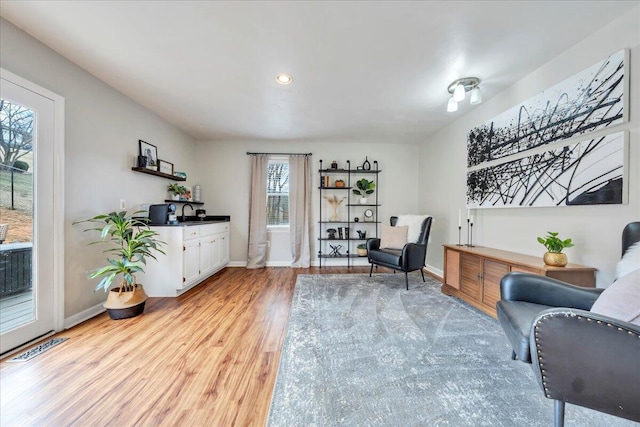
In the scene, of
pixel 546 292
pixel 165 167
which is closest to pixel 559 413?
pixel 546 292

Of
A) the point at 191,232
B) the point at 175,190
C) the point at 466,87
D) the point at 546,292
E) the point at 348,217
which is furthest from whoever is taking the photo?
the point at 348,217

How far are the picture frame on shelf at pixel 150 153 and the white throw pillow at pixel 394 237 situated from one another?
3.32m

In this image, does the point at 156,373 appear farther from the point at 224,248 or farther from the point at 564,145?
the point at 564,145

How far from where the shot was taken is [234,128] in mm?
3732

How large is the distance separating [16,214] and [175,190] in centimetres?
194

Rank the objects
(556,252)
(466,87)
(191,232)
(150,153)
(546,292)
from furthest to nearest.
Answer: (150,153) → (191,232) → (466,87) → (556,252) → (546,292)

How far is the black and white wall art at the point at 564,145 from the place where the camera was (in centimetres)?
161

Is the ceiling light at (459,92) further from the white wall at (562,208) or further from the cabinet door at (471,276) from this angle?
the cabinet door at (471,276)

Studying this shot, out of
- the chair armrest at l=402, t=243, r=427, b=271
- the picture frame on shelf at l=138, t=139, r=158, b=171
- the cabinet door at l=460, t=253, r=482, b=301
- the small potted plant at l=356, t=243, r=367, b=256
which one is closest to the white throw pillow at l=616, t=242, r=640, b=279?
the cabinet door at l=460, t=253, r=482, b=301

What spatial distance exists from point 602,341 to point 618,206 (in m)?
1.37

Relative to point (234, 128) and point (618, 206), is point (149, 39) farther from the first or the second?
point (618, 206)

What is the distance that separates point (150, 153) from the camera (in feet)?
10.1

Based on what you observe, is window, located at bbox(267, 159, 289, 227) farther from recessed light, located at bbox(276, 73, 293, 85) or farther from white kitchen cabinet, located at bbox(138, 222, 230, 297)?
recessed light, located at bbox(276, 73, 293, 85)

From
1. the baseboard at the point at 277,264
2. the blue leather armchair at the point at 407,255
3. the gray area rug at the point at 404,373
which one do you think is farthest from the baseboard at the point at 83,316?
the blue leather armchair at the point at 407,255
